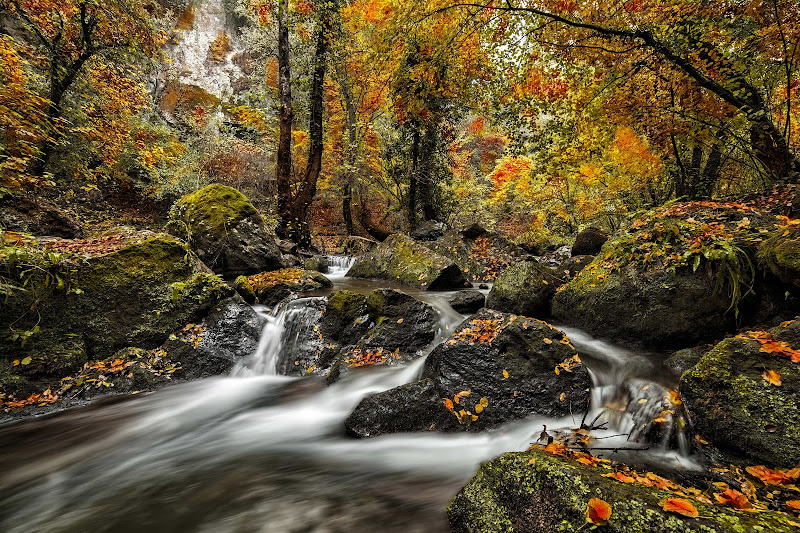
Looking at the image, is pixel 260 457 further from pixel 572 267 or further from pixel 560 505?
pixel 572 267

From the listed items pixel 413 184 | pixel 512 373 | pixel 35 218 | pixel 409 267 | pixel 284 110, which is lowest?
pixel 512 373

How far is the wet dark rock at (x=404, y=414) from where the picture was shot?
359cm

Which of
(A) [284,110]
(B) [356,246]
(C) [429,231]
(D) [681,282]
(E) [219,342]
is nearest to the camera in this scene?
(D) [681,282]

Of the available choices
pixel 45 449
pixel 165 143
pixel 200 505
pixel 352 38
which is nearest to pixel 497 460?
pixel 200 505

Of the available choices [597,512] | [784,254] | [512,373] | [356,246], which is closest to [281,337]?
[512,373]

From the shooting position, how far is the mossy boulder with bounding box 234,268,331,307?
7.51m

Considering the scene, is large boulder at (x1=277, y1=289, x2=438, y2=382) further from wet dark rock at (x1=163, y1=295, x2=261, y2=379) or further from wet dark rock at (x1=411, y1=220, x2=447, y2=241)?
wet dark rock at (x1=411, y1=220, x2=447, y2=241)

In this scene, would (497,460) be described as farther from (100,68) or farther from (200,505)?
(100,68)

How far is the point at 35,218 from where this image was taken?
695cm

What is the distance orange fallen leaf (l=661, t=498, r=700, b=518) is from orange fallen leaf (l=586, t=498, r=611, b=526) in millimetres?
217

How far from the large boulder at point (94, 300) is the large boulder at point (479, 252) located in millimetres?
6885

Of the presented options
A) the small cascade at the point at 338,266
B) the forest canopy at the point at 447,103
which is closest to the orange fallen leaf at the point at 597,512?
the forest canopy at the point at 447,103

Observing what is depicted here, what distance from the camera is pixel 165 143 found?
16781mm

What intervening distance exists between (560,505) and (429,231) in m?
11.8
